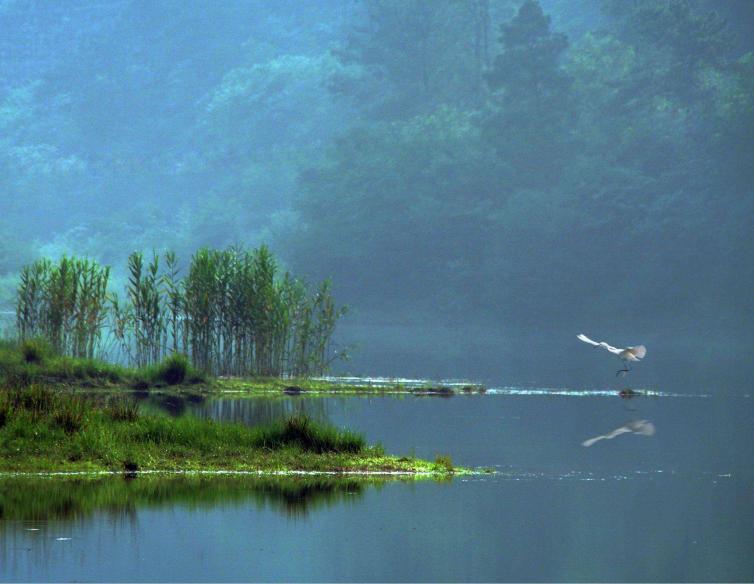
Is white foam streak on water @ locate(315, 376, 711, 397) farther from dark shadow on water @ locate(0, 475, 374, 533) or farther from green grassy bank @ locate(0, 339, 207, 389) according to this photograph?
dark shadow on water @ locate(0, 475, 374, 533)

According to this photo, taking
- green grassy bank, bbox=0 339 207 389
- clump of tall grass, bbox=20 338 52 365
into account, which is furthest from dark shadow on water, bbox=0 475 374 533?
clump of tall grass, bbox=20 338 52 365

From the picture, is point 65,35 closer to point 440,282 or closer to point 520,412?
point 440,282

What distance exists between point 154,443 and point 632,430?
13906 millimetres

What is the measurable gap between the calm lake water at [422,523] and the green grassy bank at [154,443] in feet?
3.73

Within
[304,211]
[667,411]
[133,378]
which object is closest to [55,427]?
[133,378]

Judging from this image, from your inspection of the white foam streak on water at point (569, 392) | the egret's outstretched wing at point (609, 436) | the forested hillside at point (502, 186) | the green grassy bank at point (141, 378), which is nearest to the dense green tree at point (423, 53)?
the forested hillside at point (502, 186)

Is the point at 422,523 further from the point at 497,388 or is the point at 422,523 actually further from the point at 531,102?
the point at 531,102

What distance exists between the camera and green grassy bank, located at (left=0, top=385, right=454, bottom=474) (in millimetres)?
23469

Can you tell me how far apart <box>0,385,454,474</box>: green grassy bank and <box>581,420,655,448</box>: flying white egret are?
7196 millimetres

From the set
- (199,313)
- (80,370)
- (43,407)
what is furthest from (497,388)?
(43,407)

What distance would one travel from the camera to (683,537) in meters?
19.3

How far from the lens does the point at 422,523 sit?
1953 centimetres

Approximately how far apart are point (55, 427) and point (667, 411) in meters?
21.0

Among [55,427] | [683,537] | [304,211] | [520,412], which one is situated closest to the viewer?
[683,537]
